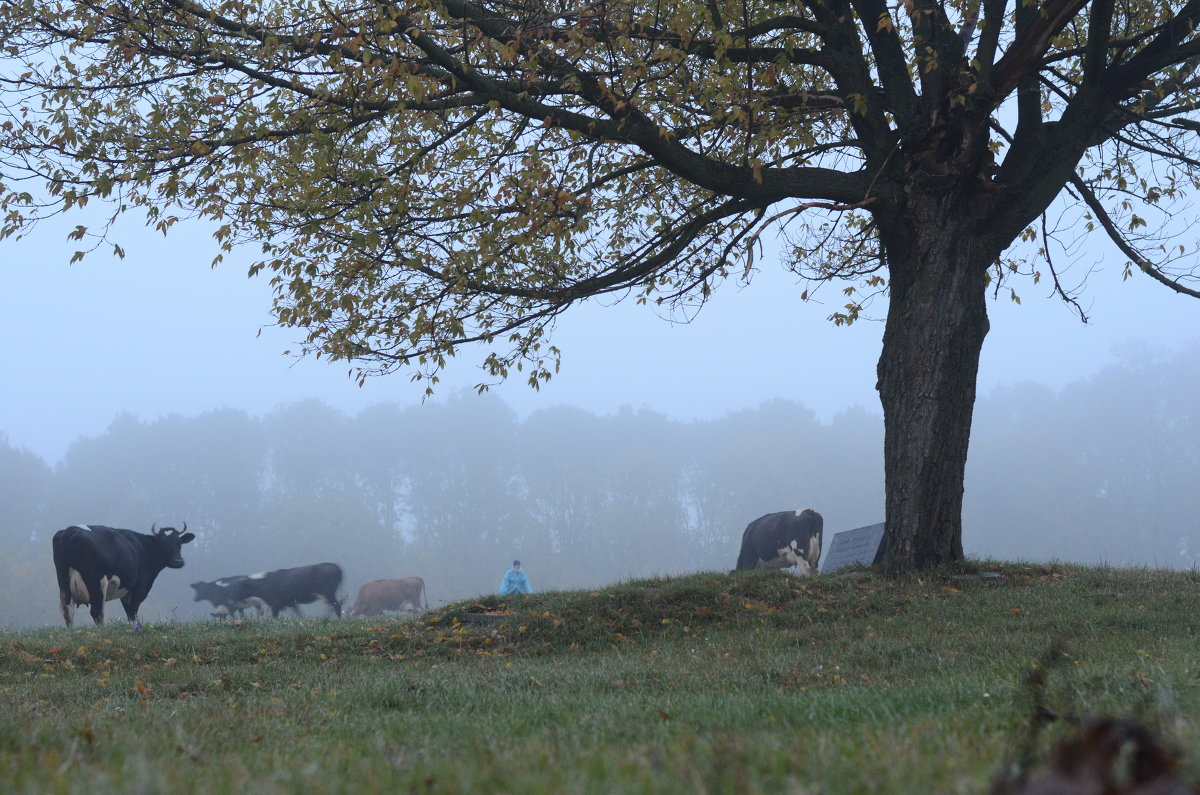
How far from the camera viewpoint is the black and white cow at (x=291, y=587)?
42.5 m

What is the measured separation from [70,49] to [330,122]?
10.2 feet

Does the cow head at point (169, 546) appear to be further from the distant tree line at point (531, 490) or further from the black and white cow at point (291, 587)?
the distant tree line at point (531, 490)

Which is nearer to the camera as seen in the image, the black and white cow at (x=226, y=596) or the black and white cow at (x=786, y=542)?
the black and white cow at (x=786, y=542)

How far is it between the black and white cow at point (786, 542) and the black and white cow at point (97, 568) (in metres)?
16.9

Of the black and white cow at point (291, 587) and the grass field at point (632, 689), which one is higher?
the grass field at point (632, 689)

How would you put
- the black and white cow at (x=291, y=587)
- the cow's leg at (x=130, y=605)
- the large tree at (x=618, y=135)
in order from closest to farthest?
the large tree at (x=618, y=135), the cow's leg at (x=130, y=605), the black and white cow at (x=291, y=587)

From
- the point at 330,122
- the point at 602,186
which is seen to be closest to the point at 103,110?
the point at 330,122

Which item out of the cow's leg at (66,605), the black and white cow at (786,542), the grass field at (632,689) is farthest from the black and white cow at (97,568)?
the black and white cow at (786,542)

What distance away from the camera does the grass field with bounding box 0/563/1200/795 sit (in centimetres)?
271

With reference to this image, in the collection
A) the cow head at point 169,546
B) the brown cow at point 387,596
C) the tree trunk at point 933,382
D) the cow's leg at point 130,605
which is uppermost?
the tree trunk at point 933,382

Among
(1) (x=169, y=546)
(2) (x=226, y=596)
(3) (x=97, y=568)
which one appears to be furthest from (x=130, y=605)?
(2) (x=226, y=596)

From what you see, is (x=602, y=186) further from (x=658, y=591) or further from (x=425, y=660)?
(x=425, y=660)

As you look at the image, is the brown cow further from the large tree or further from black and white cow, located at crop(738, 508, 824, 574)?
the large tree

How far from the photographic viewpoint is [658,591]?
1262cm
